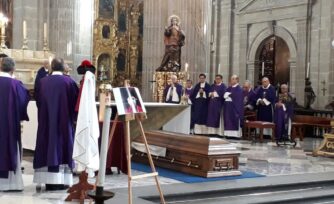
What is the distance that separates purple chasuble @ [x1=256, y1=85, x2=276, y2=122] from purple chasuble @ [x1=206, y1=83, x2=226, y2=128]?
1.00m

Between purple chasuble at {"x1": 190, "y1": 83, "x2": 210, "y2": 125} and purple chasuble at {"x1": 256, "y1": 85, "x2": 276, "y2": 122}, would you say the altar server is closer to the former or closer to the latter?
purple chasuble at {"x1": 190, "y1": 83, "x2": 210, "y2": 125}

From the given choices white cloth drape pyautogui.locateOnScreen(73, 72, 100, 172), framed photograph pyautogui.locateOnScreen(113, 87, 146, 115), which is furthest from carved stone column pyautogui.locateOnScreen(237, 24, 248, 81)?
framed photograph pyautogui.locateOnScreen(113, 87, 146, 115)

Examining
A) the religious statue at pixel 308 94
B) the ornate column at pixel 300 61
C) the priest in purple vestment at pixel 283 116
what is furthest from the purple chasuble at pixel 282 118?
the ornate column at pixel 300 61

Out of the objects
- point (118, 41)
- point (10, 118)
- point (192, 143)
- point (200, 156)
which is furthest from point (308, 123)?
point (118, 41)

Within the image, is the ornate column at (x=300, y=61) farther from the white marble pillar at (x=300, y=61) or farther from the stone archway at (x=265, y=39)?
the stone archway at (x=265, y=39)

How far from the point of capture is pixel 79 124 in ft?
19.3

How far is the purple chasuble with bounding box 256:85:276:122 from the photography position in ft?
46.8

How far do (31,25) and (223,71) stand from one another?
9.31 meters

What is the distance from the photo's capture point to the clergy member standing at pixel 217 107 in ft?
46.5

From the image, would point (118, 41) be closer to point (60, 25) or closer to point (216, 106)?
point (60, 25)

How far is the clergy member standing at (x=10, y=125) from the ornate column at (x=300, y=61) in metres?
14.2

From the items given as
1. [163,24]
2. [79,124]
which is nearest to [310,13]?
[163,24]

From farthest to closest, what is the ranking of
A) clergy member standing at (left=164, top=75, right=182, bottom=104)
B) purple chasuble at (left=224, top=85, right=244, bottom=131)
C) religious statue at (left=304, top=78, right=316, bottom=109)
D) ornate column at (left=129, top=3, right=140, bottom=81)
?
ornate column at (left=129, top=3, right=140, bottom=81), religious statue at (left=304, top=78, right=316, bottom=109), clergy member standing at (left=164, top=75, right=182, bottom=104), purple chasuble at (left=224, top=85, right=244, bottom=131)

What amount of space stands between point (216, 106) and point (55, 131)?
8093 mm
